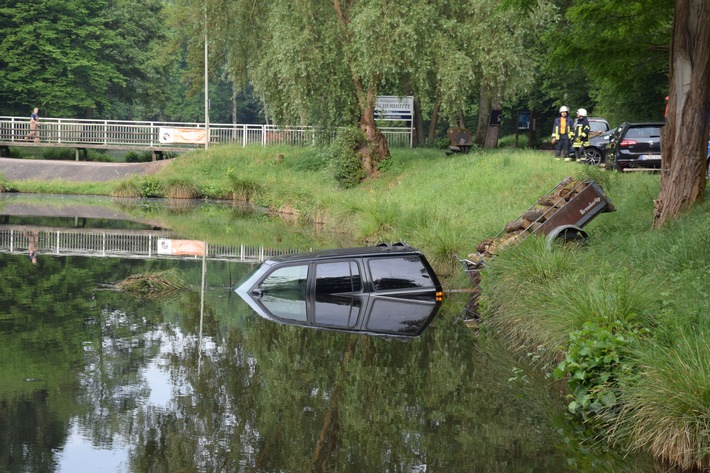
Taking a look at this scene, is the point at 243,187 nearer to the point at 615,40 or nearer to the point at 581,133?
the point at 581,133

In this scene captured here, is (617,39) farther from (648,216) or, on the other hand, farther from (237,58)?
(237,58)

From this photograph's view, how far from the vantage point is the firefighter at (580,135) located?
3136 centimetres

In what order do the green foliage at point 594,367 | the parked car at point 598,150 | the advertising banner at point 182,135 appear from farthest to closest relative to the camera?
the advertising banner at point 182,135
the parked car at point 598,150
the green foliage at point 594,367

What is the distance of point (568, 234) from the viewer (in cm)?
1856

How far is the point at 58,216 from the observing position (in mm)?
35750

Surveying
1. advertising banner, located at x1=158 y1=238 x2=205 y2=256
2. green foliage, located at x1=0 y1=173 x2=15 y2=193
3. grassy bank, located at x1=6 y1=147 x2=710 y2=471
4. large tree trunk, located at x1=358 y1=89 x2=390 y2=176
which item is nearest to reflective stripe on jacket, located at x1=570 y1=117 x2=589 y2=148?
grassy bank, located at x1=6 y1=147 x2=710 y2=471

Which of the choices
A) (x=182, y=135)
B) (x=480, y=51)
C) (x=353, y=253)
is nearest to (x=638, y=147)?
(x=480, y=51)

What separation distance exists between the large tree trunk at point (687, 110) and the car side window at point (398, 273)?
4907 millimetres

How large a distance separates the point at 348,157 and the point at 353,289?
848 inches

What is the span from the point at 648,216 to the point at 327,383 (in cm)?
1093

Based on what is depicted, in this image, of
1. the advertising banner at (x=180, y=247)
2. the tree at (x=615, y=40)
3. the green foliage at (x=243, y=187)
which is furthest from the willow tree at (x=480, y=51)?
the tree at (x=615, y=40)

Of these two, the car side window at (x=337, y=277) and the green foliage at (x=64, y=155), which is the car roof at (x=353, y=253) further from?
the green foliage at (x=64, y=155)

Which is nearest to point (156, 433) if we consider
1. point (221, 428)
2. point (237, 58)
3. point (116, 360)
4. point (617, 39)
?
point (221, 428)

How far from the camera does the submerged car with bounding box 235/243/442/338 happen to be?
52.5 feet
